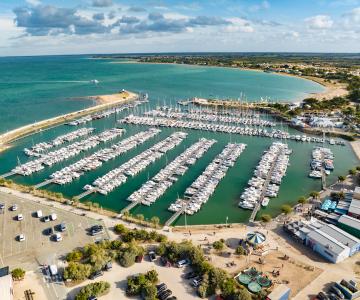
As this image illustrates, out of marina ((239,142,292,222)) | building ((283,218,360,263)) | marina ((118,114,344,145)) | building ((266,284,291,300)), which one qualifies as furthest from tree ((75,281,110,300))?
marina ((118,114,344,145))

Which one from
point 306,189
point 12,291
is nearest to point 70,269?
point 12,291

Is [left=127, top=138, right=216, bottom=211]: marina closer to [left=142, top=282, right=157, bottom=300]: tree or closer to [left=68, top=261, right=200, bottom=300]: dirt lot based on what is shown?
[left=68, top=261, right=200, bottom=300]: dirt lot

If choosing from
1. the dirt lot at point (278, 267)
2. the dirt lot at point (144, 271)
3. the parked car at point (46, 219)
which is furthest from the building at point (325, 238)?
the parked car at point (46, 219)

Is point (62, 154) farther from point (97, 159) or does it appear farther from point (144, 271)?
point (144, 271)

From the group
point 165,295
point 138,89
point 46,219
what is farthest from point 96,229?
point 138,89

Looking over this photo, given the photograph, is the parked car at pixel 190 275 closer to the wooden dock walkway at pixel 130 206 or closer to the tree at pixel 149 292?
the tree at pixel 149 292

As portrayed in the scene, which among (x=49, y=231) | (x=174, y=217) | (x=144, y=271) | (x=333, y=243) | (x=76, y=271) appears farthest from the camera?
(x=174, y=217)
